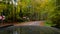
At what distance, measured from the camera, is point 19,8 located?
36.8m

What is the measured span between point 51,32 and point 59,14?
1526cm

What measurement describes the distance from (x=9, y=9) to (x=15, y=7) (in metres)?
3.49

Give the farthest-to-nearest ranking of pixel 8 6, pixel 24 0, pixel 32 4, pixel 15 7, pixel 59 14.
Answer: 1. pixel 32 4
2. pixel 24 0
3. pixel 15 7
4. pixel 8 6
5. pixel 59 14

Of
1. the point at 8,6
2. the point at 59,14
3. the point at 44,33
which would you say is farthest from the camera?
the point at 8,6

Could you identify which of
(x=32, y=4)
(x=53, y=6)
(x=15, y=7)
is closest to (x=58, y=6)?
(x=53, y=6)

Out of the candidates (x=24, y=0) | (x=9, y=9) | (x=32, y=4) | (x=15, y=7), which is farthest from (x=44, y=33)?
(x=32, y=4)

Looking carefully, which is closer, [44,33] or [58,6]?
[44,33]

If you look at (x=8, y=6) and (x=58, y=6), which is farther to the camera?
(x=8, y=6)

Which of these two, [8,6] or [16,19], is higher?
[8,6]

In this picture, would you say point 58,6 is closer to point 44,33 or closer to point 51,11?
point 51,11

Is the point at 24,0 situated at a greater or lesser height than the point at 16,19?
greater

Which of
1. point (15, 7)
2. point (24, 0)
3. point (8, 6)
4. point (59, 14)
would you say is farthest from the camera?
point (24, 0)

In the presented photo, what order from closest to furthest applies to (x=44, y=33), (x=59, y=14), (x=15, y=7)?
(x=44, y=33), (x=59, y=14), (x=15, y=7)

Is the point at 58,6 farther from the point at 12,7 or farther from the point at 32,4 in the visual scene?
the point at 32,4
